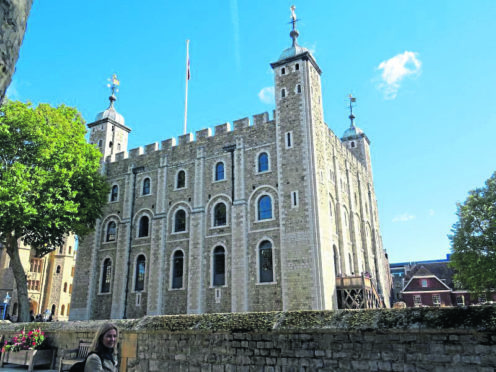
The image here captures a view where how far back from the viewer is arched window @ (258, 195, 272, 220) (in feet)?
83.5

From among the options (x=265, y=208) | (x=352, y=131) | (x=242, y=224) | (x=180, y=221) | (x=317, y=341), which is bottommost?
(x=317, y=341)

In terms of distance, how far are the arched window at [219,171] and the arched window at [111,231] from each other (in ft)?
33.6

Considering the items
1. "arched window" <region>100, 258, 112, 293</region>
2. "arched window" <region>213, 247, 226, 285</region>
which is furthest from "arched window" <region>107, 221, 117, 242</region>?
"arched window" <region>213, 247, 226, 285</region>

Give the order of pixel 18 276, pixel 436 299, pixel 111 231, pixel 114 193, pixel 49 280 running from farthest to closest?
pixel 49 280
pixel 436 299
pixel 114 193
pixel 111 231
pixel 18 276

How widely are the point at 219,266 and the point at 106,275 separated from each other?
1085 cm

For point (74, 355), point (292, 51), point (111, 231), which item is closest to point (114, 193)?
point (111, 231)

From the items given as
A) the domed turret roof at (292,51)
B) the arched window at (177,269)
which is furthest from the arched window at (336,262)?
the domed turret roof at (292,51)

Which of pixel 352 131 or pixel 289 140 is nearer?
pixel 289 140

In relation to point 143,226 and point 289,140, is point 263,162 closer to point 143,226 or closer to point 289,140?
point 289,140

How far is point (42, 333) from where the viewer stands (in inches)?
494

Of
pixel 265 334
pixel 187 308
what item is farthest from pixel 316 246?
pixel 265 334

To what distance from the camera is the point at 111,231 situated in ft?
107

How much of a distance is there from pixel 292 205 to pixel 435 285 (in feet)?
97.8

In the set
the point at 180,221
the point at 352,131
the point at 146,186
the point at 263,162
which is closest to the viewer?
the point at 263,162
